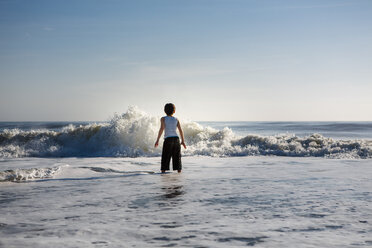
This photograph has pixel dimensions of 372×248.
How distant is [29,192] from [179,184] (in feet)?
9.63

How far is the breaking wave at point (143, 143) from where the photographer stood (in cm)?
1417

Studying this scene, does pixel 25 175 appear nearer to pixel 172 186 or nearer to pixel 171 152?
pixel 171 152

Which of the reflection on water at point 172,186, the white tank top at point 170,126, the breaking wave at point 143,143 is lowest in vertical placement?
the reflection on water at point 172,186

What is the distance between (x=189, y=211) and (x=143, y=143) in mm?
12305

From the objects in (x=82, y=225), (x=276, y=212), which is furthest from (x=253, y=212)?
(x=82, y=225)

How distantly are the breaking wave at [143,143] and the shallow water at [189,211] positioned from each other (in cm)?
660

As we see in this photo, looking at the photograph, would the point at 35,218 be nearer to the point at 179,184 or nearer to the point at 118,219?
the point at 118,219

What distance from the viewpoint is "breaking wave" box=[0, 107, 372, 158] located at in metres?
14.2

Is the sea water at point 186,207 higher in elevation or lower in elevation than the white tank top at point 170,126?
lower

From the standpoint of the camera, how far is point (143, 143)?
16.6 m

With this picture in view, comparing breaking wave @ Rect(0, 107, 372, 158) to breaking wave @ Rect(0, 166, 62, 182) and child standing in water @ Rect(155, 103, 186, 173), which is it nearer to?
child standing in water @ Rect(155, 103, 186, 173)

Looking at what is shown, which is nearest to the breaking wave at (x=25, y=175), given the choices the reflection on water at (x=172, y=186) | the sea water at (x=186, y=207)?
the sea water at (x=186, y=207)

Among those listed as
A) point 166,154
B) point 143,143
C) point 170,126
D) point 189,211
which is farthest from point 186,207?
point 143,143

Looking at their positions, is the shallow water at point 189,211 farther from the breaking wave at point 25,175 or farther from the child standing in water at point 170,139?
the child standing in water at point 170,139
